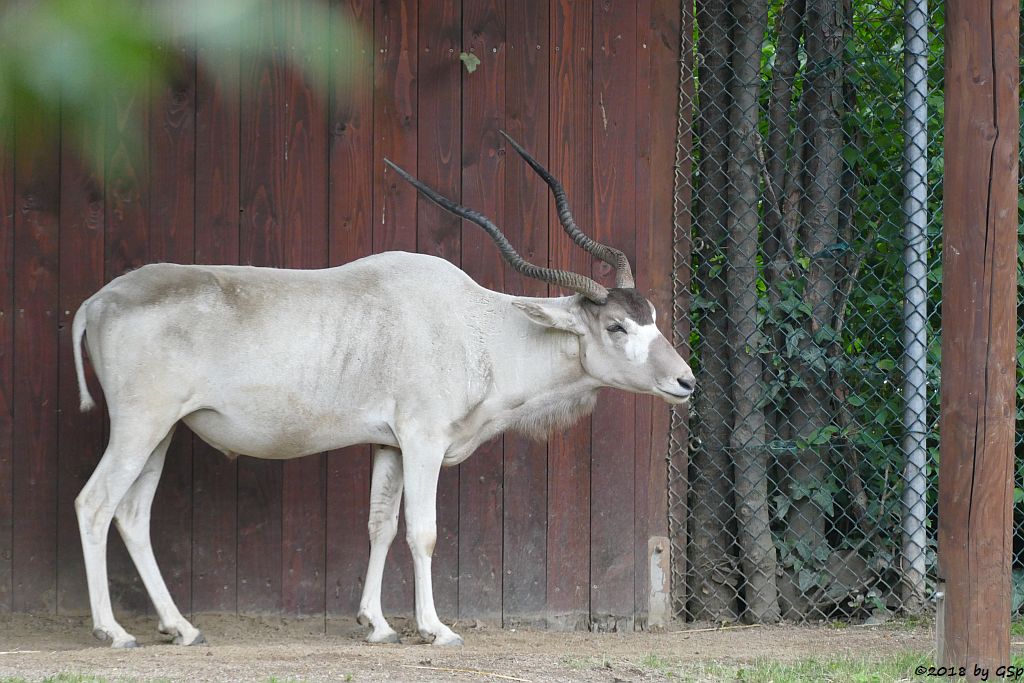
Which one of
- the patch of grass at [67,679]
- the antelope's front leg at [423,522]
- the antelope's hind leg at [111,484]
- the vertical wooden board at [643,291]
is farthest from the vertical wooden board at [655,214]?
the patch of grass at [67,679]

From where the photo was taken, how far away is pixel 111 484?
5.09 m

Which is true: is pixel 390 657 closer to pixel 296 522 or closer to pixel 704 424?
pixel 296 522

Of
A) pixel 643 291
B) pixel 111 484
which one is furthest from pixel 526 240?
pixel 111 484

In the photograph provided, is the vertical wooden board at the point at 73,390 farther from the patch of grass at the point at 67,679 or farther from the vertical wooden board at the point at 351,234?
the patch of grass at the point at 67,679

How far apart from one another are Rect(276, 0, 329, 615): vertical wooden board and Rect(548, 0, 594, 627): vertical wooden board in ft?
4.00

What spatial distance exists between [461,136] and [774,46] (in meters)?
1.91

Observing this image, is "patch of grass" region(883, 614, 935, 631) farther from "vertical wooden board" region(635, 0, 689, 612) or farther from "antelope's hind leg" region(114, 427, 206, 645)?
"antelope's hind leg" region(114, 427, 206, 645)

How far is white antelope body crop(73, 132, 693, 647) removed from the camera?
512 cm

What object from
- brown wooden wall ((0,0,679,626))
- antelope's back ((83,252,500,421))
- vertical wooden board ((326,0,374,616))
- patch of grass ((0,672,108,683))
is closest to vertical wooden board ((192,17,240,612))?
brown wooden wall ((0,0,679,626))

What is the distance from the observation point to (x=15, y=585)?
19.0 ft

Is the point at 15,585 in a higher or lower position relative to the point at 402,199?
lower

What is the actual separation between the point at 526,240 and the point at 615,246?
1.60 ft

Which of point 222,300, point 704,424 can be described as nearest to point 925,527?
point 704,424

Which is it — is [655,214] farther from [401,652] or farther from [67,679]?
[67,679]
